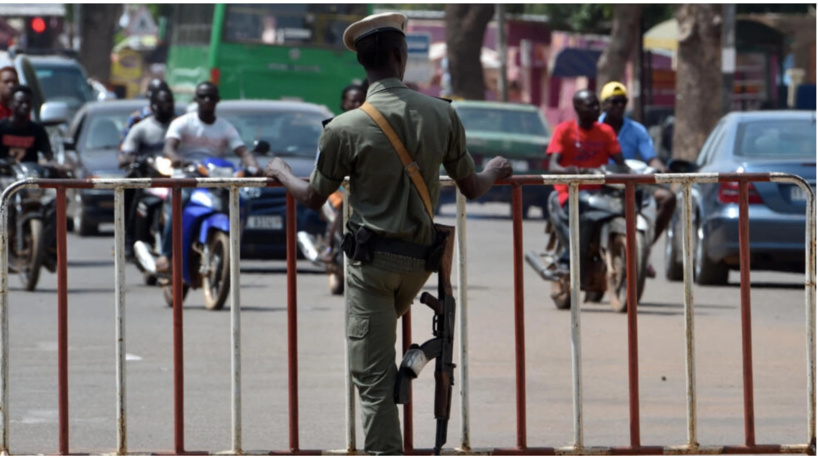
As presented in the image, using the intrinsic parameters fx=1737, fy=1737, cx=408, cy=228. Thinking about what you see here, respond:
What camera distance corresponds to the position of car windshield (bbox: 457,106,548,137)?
25000 mm

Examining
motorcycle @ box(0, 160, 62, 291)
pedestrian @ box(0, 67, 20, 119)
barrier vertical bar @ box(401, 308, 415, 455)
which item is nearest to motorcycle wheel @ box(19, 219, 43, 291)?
motorcycle @ box(0, 160, 62, 291)

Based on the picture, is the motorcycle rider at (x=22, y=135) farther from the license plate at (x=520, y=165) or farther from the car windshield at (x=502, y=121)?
the car windshield at (x=502, y=121)

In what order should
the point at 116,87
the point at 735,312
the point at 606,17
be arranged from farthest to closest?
the point at 606,17 < the point at 116,87 < the point at 735,312

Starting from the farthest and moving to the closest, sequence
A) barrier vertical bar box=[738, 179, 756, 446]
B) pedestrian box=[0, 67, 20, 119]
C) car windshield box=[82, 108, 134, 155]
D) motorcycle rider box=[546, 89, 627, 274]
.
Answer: car windshield box=[82, 108, 134, 155] → pedestrian box=[0, 67, 20, 119] → motorcycle rider box=[546, 89, 627, 274] → barrier vertical bar box=[738, 179, 756, 446]

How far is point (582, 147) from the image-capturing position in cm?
1253

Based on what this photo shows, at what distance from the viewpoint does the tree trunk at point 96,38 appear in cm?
4706

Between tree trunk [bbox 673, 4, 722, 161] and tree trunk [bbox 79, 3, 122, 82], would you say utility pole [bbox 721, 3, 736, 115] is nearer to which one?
tree trunk [bbox 673, 4, 722, 161]

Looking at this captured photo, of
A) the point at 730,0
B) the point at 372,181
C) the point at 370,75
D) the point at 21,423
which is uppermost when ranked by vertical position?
the point at 730,0

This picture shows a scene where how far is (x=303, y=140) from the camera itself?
16.4 m

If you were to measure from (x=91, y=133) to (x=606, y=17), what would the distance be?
3990 cm

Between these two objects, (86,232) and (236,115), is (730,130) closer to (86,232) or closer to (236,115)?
(236,115)

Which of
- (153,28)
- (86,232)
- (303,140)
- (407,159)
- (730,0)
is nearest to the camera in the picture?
(407,159)

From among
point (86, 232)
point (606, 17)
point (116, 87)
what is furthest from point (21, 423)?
point (606, 17)

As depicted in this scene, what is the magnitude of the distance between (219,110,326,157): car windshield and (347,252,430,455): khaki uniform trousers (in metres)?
10.5
